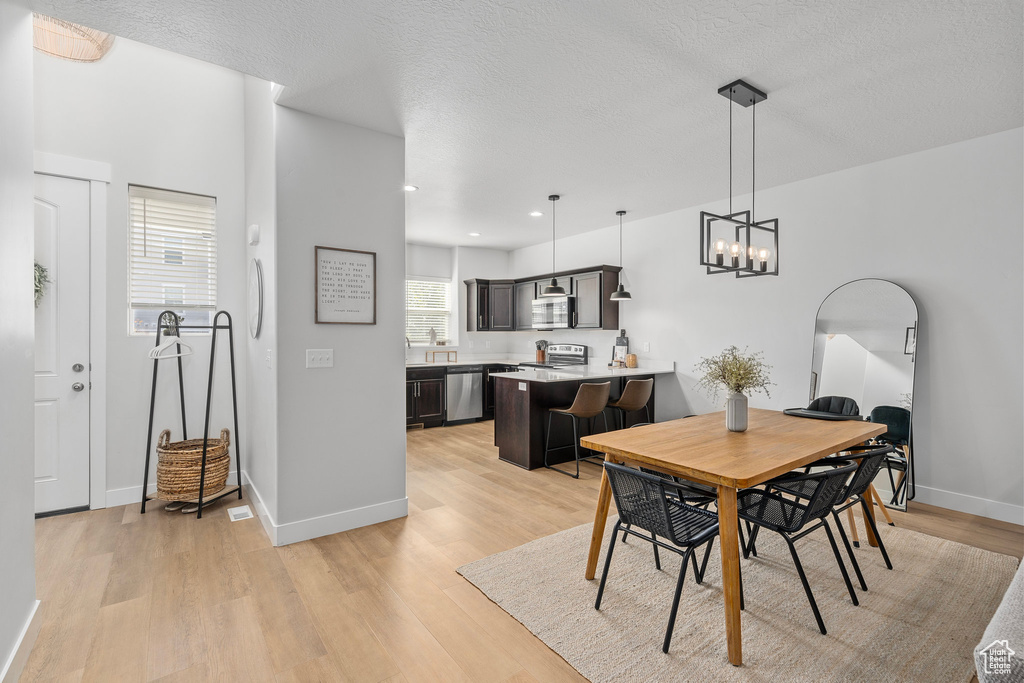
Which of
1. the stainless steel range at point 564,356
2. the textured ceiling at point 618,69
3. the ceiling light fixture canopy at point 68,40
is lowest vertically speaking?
the stainless steel range at point 564,356

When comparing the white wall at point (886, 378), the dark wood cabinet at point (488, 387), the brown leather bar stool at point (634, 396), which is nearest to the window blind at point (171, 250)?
the brown leather bar stool at point (634, 396)

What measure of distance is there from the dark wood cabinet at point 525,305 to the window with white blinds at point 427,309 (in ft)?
3.57

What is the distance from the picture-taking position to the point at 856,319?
3.91 m

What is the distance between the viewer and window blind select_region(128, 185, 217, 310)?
3.63 metres

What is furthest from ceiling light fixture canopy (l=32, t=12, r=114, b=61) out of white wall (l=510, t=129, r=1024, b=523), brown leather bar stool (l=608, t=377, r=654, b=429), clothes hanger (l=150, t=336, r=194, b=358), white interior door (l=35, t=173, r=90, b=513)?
white wall (l=510, t=129, r=1024, b=523)

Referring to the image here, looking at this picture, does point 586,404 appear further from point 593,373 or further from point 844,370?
point 844,370

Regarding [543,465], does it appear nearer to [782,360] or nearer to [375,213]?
[782,360]

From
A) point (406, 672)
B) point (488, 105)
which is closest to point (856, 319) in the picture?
point (488, 105)

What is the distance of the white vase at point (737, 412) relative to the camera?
2.72m

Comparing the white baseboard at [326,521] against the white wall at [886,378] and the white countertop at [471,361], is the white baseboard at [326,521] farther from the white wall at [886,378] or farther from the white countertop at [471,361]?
the white wall at [886,378]

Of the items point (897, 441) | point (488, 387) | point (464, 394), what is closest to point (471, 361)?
point (488, 387)

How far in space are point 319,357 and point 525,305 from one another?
445 centimetres

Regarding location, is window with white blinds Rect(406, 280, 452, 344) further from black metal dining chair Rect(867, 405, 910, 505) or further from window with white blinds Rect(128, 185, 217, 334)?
black metal dining chair Rect(867, 405, 910, 505)

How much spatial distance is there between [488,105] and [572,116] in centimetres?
54
